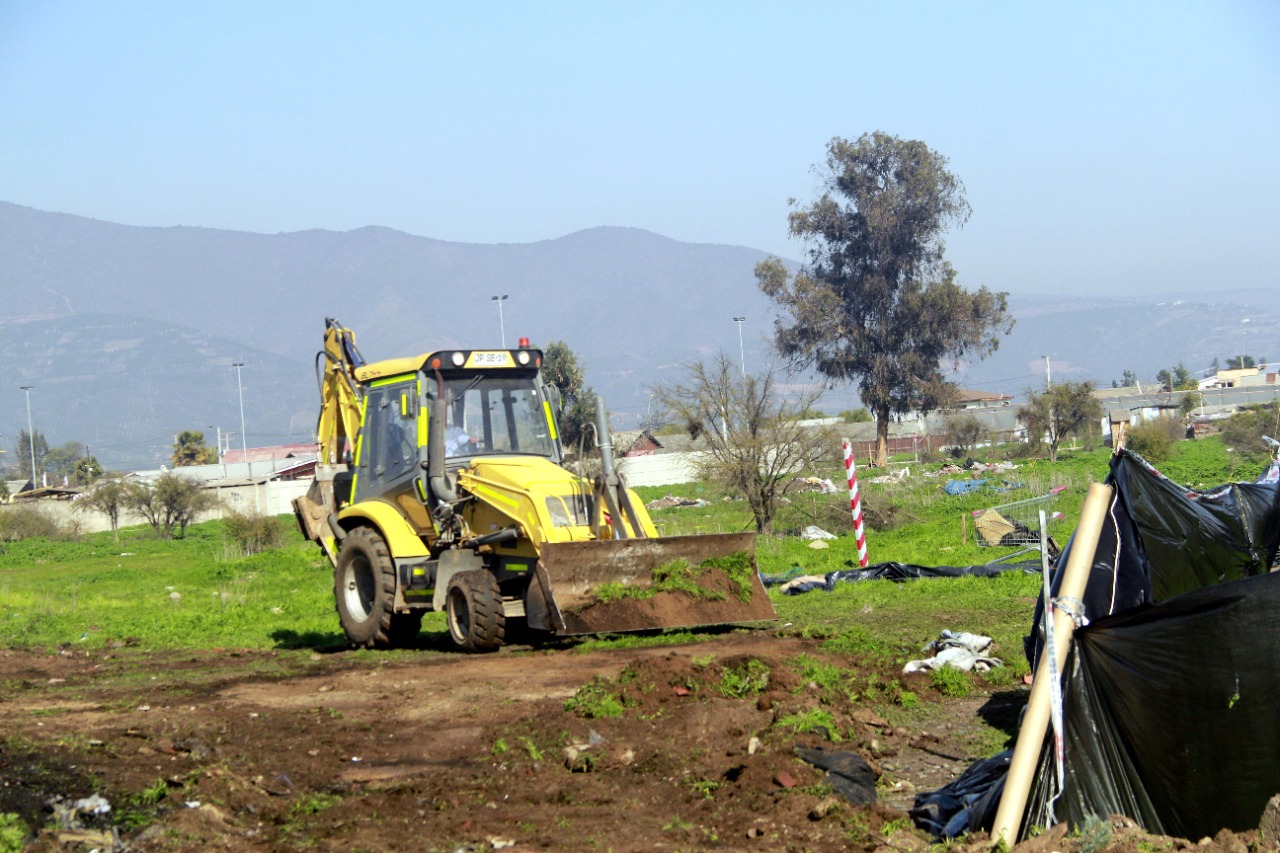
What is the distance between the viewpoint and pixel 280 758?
7832 mm

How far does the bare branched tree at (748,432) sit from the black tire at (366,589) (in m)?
13.0

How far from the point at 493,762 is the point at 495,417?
21.4 feet

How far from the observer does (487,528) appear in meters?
12.9

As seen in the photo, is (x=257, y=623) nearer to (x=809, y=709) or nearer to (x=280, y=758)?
(x=280, y=758)

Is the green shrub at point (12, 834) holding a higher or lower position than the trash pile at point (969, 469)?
higher

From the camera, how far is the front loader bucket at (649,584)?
11.8m

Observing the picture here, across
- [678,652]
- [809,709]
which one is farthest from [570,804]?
[678,652]

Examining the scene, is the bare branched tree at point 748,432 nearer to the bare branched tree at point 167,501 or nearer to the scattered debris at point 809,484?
the scattered debris at point 809,484

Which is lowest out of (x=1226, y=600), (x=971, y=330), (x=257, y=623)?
(x=257, y=623)

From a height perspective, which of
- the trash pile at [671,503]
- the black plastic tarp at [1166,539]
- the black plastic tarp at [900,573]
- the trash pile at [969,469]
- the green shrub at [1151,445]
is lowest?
the trash pile at [671,503]

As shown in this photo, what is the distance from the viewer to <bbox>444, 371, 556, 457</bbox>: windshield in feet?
44.1

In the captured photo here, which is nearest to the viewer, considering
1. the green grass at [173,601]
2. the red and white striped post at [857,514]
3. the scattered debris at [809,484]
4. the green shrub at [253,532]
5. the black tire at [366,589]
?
the black tire at [366,589]

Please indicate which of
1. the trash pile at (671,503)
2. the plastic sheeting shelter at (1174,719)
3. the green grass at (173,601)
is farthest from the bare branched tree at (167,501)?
the plastic sheeting shelter at (1174,719)

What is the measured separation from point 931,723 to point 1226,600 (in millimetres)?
3553
